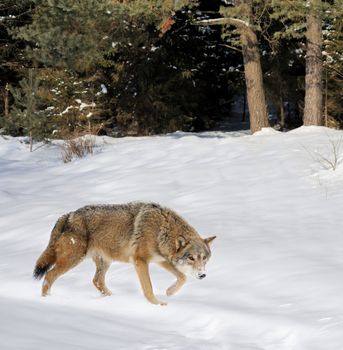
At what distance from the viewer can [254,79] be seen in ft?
62.1

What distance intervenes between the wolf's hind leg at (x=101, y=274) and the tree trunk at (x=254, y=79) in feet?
43.5

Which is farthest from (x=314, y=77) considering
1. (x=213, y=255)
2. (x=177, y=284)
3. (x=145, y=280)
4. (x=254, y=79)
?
(x=145, y=280)

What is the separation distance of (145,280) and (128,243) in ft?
1.62

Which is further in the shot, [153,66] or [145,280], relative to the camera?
[153,66]

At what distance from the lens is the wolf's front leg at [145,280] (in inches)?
234

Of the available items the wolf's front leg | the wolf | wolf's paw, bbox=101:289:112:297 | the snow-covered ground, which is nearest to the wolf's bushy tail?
the wolf

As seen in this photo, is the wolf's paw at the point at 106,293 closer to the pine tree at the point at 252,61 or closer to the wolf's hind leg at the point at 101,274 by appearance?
the wolf's hind leg at the point at 101,274

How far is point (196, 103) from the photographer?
2950 cm

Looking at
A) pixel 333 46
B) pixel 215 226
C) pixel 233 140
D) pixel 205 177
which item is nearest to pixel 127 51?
pixel 333 46

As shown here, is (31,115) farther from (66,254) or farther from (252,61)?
(66,254)

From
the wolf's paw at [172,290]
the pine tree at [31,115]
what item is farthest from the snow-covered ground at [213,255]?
the pine tree at [31,115]

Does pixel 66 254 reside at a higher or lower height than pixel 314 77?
higher

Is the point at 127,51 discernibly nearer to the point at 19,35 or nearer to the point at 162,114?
the point at 162,114

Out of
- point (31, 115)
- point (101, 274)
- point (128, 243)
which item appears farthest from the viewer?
point (31, 115)
